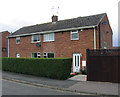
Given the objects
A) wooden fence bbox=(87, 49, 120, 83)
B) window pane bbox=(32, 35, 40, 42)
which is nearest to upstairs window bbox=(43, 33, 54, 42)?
window pane bbox=(32, 35, 40, 42)

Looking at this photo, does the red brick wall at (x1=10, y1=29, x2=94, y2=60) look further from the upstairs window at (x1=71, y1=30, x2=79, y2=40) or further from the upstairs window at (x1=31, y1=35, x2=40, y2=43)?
the upstairs window at (x1=31, y1=35, x2=40, y2=43)

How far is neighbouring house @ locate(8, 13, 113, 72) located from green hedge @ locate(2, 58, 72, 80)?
3634 mm

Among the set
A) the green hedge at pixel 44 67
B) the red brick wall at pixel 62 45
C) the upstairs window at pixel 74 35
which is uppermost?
the upstairs window at pixel 74 35

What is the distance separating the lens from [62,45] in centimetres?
1515

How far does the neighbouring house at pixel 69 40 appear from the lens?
44.0 ft

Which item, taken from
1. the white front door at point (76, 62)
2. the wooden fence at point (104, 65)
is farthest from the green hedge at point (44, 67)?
the white front door at point (76, 62)

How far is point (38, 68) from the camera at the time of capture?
10961 millimetres

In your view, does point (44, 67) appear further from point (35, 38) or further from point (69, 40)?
point (35, 38)

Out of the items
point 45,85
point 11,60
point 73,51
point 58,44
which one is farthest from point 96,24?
point 11,60

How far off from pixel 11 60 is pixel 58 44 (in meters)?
5.54

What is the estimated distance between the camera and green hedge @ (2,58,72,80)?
978 centimetres

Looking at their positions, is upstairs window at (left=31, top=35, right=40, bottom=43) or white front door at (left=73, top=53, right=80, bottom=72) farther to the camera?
upstairs window at (left=31, top=35, right=40, bottom=43)

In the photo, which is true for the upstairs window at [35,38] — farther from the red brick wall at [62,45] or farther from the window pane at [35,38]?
the red brick wall at [62,45]

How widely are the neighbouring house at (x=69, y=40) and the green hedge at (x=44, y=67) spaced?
363 centimetres
